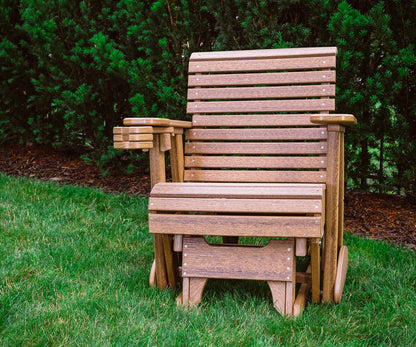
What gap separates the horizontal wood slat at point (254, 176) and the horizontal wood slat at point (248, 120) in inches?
11.1

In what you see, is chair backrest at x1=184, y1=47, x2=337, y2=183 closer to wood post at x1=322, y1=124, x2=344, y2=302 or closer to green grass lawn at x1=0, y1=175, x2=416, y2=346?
wood post at x1=322, y1=124, x2=344, y2=302

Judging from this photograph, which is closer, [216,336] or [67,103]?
[216,336]

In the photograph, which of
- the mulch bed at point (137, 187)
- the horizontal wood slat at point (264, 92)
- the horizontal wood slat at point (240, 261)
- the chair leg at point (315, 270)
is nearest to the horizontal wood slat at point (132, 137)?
the horizontal wood slat at point (240, 261)

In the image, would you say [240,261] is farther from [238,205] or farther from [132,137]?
[132,137]

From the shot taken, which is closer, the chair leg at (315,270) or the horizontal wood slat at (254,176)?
the chair leg at (315,270)

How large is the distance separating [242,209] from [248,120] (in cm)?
90

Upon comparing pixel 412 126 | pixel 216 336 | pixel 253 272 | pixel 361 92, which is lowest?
pixel 216 336

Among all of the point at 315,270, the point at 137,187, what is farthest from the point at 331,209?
the point at 137,187

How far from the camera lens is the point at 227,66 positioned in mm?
3072

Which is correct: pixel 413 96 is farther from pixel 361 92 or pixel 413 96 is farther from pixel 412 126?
pixel 361 92

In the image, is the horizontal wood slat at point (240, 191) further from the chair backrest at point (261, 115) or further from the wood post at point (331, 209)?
the chair backrest at point (261, 115)

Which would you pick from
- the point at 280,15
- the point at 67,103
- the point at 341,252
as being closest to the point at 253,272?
the point at 341,252

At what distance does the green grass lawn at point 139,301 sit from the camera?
205cm

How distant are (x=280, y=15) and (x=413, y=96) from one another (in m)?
1.15
